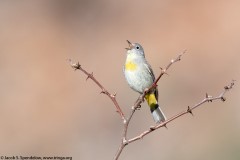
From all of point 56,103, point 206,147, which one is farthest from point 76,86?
point 206,147

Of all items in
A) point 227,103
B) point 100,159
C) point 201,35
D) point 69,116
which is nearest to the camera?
point 100,159

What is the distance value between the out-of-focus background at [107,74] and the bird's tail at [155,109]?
754 cm

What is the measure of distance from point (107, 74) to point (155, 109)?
1215 centimetres

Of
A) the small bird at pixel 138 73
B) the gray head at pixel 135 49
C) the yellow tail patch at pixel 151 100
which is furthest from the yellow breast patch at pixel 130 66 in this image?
the yellow tail patch at pixel 151 100

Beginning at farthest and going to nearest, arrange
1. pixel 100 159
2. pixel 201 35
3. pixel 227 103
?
1. pixel 201 35
2. pixel 227 103
3. pixel 100 159

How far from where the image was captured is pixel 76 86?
1888 cm

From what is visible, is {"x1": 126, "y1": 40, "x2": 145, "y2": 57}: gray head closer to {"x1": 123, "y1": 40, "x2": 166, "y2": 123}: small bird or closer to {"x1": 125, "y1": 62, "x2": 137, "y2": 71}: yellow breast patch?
{"x1": 123, "y1": 40, "x2": 166, "y2": 123}: small bird

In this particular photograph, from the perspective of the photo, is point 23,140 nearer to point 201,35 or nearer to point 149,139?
point 149,139

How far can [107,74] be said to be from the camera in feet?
61.2

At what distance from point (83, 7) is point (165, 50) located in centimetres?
313

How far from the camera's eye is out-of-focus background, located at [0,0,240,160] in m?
15.5

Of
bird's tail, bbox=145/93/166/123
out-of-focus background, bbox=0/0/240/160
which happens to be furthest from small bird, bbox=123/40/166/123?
out-of-focus background, bbox=0/0/240/160

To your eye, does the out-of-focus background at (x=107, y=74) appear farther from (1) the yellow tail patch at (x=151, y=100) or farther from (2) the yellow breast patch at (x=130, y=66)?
(1) the yellow tail patch at (x=151, y=100)

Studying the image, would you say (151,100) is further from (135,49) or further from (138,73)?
(135,49)
